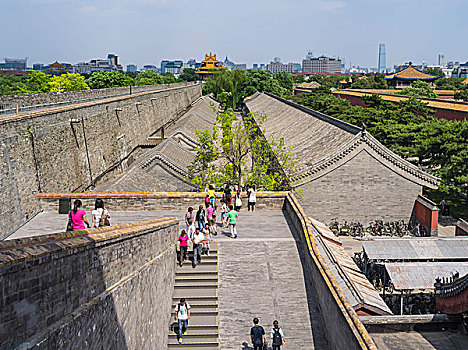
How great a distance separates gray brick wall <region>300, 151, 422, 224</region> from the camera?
26.2m

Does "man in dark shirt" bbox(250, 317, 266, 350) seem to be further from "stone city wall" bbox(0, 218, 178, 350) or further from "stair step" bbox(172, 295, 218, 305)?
"stone city wall" bbox(0, 218, 178, 350)

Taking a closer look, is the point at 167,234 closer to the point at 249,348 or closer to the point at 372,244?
the point at 249,348

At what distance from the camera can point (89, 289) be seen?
26.7 ft

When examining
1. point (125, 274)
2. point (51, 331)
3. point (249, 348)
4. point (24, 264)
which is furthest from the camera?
point (249, 348)

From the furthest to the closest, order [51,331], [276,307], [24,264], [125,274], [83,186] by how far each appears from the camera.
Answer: [83,186]
[276,307]
[125,274]
[51,331]
[24,264]

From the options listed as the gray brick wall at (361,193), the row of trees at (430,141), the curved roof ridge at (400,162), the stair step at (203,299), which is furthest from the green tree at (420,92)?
the stair step at (203,299)

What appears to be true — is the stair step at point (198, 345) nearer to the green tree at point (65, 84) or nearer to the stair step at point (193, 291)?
the stair step at point (193, 291)

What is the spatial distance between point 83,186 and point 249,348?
1314 centimetres

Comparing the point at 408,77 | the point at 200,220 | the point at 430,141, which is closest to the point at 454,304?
the point at 200,220

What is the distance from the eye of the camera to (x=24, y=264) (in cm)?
608

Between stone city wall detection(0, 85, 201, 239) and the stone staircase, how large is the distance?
5.12 m

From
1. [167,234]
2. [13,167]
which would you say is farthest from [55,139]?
[167,234]

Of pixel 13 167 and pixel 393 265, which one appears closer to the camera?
pixel 13 167

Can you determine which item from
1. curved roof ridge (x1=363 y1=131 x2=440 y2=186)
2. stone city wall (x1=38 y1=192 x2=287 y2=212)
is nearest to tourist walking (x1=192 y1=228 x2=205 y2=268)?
stone city wall (x1=38 y1=192 x2=287 y2=212)
